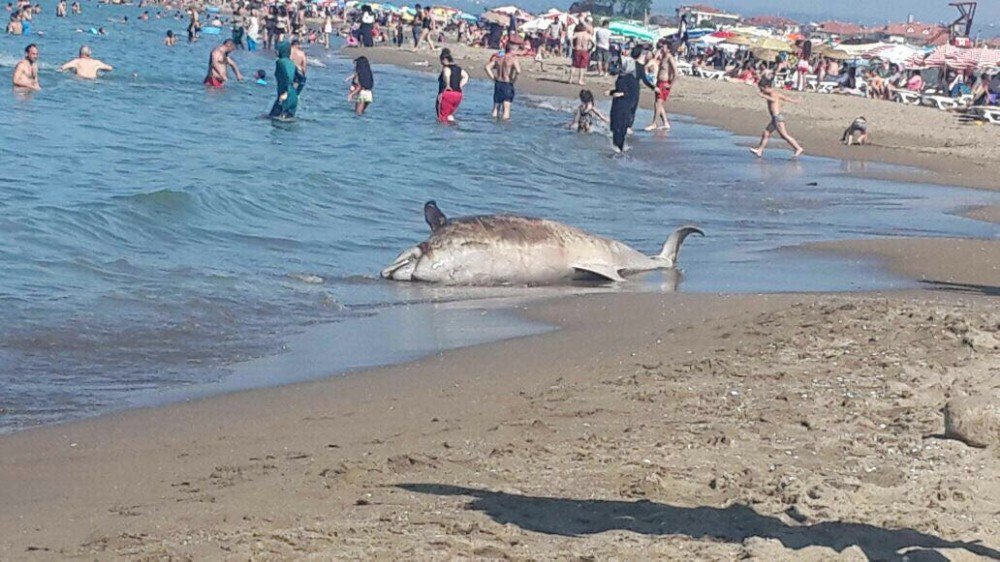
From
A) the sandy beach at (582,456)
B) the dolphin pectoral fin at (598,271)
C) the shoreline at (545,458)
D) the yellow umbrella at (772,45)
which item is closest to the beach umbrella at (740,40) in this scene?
A: the yellow umbrella at (772,45)

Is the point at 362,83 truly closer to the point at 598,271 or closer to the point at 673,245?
the point at 673,245

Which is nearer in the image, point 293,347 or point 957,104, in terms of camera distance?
point 293,347

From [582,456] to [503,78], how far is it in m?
23.6

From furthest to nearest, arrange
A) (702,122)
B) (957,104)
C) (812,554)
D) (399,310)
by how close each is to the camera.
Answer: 1. (957,104)
2. (702,122)
3. (399,310)
4. (812,554)

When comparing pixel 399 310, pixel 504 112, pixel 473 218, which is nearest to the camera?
pixel 399 310

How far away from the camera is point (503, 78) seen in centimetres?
2870

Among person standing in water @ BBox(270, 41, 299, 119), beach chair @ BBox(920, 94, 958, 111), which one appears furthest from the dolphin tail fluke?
beach chair @ BBox(920, 94, 958, 111)

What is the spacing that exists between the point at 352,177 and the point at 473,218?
716 cm

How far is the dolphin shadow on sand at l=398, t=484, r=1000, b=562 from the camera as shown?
4.53 m

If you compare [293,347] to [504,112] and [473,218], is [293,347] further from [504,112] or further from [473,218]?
[504,112]

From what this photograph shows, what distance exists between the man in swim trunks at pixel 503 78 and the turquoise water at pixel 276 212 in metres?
0.46

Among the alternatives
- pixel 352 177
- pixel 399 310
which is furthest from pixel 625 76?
pixel 399 310

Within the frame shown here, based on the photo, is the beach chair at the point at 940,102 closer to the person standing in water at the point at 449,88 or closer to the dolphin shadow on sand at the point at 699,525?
the person standing in water at the point at 449,88

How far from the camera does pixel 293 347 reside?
341 inches
